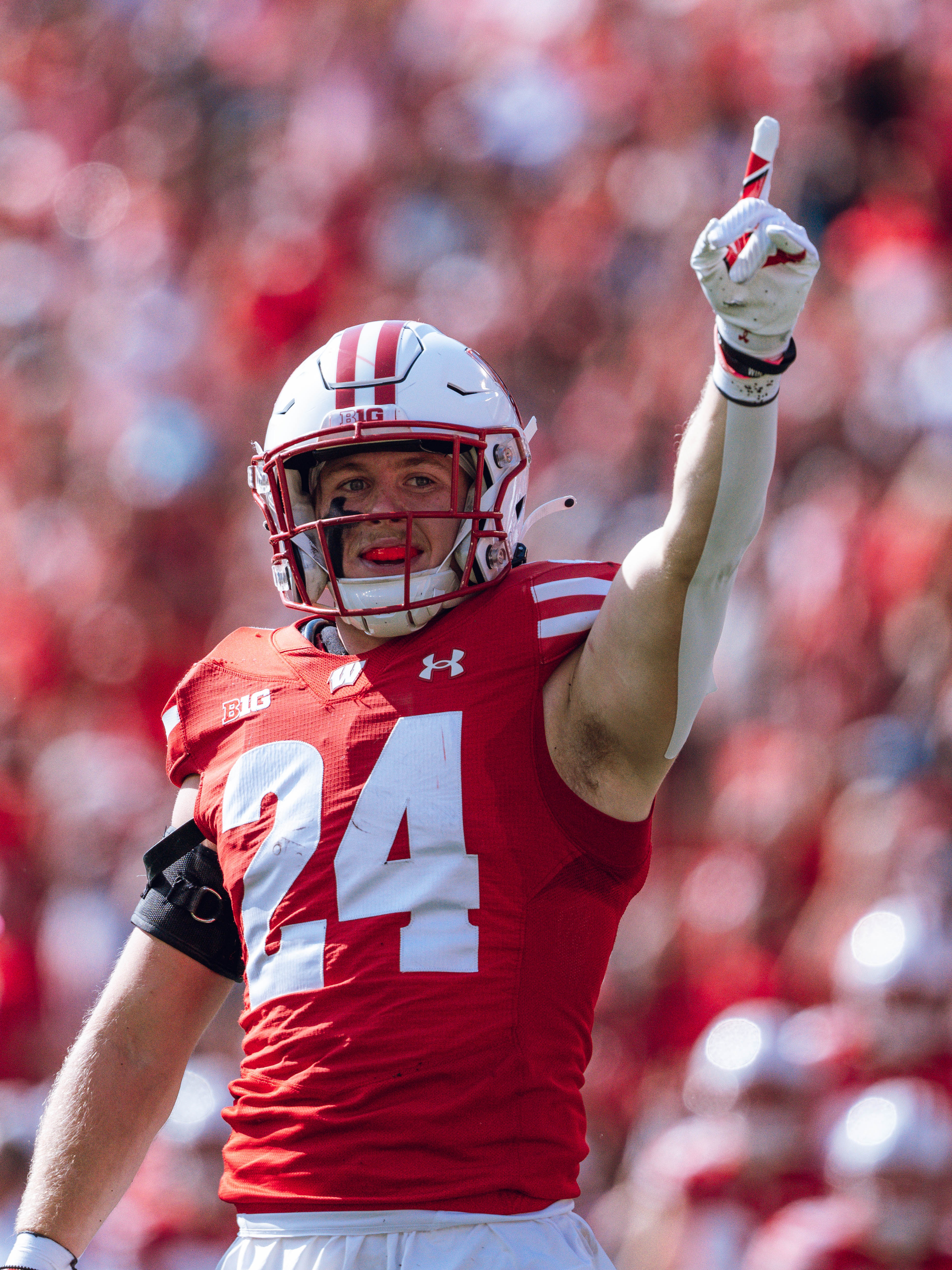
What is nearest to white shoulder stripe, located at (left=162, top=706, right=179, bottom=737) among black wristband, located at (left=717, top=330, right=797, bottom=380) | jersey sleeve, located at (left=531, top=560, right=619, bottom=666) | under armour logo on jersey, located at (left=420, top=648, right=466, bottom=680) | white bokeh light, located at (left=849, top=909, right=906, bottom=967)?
under armour logo on jersey, located at (left=420, top=648, right=466, bottom=680)

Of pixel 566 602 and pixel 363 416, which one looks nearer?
pixel 566 602

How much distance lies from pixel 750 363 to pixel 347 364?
730 mm

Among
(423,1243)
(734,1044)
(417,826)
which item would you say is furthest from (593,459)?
(423,1243)

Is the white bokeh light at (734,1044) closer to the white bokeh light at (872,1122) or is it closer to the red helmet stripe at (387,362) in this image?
the white bokeh light at (872,1122)

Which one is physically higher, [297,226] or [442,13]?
[442,13]

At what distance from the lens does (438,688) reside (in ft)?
5.77

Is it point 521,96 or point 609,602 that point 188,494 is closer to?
point 521,96

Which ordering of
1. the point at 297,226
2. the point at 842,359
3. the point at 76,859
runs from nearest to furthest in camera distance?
the point at 842,359 < the point at 76,859 < the point at 297,226

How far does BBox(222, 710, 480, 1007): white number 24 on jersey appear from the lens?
1640mm

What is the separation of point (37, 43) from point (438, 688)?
6.29 meters

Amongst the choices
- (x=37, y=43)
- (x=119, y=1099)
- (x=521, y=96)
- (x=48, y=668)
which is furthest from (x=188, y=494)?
(x=119, y=1099)

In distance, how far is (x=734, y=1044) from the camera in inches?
134

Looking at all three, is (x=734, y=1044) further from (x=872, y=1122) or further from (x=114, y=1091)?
(x=114, y=1091)

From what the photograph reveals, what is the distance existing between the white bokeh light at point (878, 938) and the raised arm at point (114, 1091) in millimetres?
1661
